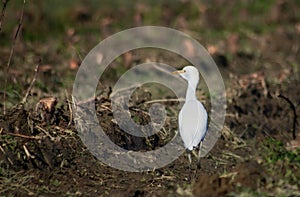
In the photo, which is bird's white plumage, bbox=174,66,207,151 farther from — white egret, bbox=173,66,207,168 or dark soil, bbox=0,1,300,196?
dark soil, bbox=0,1,300,196

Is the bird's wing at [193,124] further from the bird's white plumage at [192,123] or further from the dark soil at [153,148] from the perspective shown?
the dark soil at [153,148]

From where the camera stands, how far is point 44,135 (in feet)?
17.0

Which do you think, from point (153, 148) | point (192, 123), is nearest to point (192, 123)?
point (192, 123)

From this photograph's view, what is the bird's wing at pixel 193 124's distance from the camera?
494 centimetres

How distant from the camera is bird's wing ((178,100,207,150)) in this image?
494cm

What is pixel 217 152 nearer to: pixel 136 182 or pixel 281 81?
pixel 136 182

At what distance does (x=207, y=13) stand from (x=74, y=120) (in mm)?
5306

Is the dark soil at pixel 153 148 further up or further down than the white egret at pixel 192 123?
further down

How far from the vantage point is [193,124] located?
4.95m

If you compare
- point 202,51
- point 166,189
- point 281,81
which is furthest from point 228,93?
point 166,189

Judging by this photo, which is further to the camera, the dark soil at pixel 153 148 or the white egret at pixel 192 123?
the white egret at pixel 192 123

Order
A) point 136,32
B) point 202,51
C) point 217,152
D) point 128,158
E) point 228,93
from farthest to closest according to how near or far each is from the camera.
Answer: point 136,32
point 202,51
point 228,93
point 217,152
point 128,158

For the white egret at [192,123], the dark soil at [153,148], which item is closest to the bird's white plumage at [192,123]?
the white egret at [192,123]

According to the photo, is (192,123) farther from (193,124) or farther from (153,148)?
(153,148)
